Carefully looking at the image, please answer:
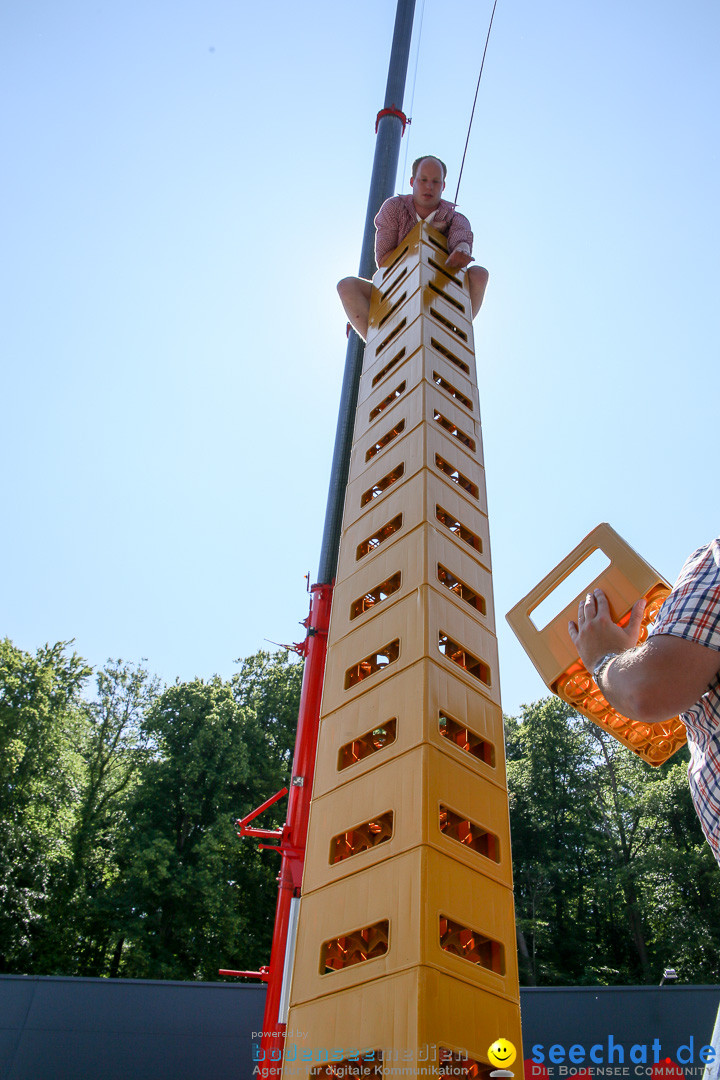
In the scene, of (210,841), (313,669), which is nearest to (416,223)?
(313,669)

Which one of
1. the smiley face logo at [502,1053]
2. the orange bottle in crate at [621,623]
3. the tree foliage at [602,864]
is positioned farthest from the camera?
the tree foliage at [602,864]

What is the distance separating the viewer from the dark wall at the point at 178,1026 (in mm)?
9653

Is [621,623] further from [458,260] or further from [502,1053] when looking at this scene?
[458,260]

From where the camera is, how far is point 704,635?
1.14 meters

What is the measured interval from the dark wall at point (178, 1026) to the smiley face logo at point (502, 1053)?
33.2 ft

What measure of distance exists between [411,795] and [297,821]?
83.2 inches

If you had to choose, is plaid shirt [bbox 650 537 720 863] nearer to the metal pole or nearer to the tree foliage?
the metal pole

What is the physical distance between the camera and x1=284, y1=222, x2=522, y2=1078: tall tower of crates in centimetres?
144

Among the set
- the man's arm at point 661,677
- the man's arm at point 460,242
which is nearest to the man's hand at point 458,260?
the man's arm at point 460,242

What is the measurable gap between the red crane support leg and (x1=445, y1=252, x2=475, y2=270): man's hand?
2.10 metres

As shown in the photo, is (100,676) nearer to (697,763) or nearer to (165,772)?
(165,772)

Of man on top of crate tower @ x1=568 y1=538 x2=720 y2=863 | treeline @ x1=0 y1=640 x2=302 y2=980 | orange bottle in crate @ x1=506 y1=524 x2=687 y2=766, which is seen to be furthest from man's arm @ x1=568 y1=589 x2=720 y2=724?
treeline @ x1=0 y1=640 x2=302 y2=980

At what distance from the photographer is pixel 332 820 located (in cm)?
183

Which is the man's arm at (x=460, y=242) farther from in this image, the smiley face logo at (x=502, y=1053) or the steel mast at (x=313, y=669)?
the smiley face logo at (x=502, y=1053)
